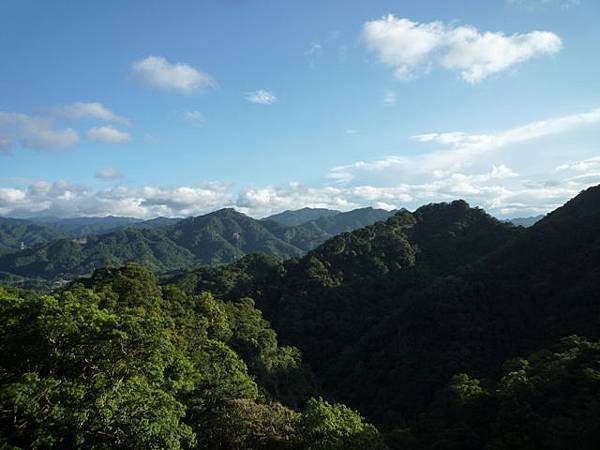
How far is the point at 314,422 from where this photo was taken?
61.5 ft

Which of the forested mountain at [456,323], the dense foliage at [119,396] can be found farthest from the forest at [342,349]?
the forested mountain at [456,323]

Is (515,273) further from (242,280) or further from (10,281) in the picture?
(10,281)

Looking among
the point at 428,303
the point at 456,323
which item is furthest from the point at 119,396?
the point at 428,303

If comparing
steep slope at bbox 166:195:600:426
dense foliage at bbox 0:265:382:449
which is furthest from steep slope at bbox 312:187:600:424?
dense foliage at bbox 0:265:382:449

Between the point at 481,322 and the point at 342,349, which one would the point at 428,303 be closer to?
the point at 481,322

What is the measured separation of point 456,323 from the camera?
173 ft

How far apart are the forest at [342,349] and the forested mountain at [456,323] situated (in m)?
0.19

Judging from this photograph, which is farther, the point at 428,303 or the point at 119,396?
the point at 428,303

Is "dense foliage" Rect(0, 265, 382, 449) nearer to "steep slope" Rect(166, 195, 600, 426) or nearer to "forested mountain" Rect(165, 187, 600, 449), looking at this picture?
"forested mountain" Rect(165, 187, 600, 449)

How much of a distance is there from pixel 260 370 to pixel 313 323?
24009mm

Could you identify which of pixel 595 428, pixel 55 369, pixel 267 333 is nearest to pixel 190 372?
pixel 55 369

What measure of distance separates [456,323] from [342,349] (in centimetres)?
1595

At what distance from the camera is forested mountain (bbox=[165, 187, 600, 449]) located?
89.7 ft

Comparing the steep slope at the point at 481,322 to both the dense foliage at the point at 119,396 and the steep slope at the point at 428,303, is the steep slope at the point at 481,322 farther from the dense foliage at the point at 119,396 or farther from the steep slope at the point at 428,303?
the dense foliage at the point at 119,396
